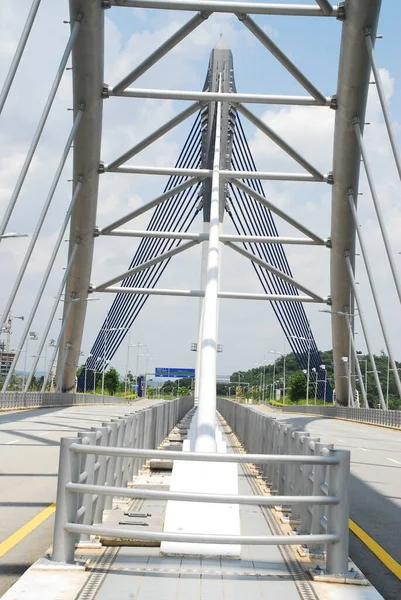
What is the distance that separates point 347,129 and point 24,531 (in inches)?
897

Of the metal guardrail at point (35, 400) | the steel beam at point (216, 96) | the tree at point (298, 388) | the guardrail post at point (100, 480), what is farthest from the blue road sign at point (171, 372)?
the guardrail post at point (100, 480)

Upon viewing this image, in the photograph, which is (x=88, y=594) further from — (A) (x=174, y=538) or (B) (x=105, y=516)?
(B) (x=105, y=516)

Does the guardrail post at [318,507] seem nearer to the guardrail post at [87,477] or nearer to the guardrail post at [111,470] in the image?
the guardrail post at [87,477]

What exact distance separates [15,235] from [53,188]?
6528mm

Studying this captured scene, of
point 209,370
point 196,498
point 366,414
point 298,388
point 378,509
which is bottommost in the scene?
point 378,509

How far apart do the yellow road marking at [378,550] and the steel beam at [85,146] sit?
18168mm

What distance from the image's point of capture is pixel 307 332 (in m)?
76.3

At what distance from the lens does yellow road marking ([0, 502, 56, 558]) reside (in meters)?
7.97

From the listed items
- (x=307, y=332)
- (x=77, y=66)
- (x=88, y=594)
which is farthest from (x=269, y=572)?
(x=307, y=332)

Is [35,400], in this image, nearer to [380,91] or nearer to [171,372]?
[380,91]

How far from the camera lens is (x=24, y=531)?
890 cm

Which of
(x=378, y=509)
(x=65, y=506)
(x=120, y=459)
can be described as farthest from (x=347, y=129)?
(x=65, y=506)

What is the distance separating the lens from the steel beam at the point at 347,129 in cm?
2459

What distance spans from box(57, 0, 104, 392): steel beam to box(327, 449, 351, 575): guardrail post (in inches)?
789
